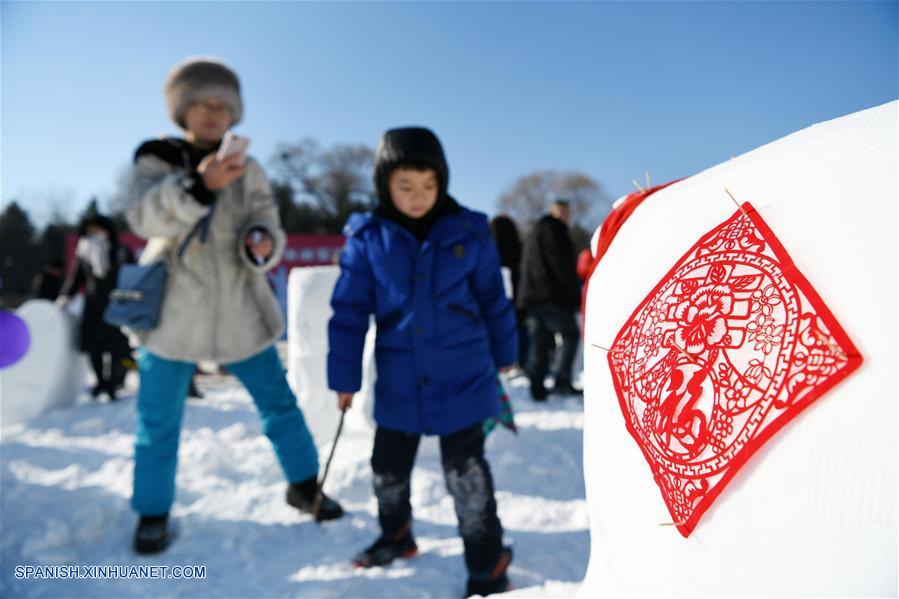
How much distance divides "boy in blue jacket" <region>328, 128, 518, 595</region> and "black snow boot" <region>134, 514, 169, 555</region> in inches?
33.0

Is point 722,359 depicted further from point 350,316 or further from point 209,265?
point 209,265

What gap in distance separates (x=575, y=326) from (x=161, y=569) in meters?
3.38

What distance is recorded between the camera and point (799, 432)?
22.5 inches

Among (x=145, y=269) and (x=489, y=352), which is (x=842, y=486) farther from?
(x=145, y=269)

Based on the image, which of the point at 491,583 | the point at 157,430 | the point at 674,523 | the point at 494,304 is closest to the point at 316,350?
the point at 157,430

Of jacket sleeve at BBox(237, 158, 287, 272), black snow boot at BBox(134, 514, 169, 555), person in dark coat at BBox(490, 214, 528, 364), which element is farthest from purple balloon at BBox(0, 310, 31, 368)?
person in dark coat at BBox(490, 214, 528, 364)

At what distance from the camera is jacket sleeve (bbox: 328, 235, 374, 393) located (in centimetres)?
180

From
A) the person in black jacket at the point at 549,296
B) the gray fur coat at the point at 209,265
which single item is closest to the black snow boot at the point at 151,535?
the gray fur coat at the point at 209,265

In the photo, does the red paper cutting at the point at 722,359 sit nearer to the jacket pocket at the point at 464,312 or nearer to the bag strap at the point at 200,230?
the jacket pocket at the point at 464,312

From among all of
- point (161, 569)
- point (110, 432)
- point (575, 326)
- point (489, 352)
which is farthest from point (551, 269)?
point (110, 432)

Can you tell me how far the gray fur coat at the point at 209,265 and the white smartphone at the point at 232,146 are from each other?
20 centimetres

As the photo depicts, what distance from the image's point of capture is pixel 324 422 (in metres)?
3.09

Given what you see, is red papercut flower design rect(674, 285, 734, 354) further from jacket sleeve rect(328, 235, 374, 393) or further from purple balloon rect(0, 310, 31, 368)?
purple balloon rect(0, 310, 31, 368)

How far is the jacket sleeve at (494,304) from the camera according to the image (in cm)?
184
